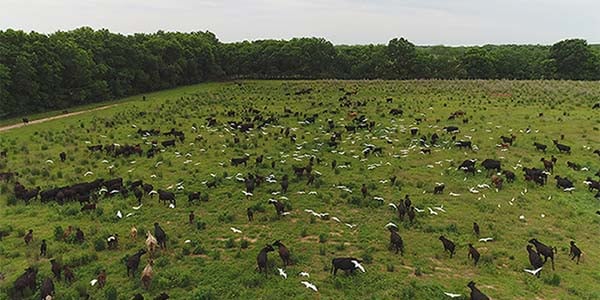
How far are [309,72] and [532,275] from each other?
337 feet

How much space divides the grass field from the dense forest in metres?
28.3

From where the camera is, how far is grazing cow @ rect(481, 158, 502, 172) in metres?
25.8

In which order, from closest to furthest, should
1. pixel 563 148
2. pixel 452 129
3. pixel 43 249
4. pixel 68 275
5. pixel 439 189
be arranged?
pixel 68 275 → pixel 43 249 → pixel 439 189 → pixel 563 148 → pixel 452 129

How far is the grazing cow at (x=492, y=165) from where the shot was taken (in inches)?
1014

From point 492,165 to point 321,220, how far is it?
40.6ft

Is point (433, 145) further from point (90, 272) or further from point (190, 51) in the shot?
point (190, 51)

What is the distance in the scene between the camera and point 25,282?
45.5 ft

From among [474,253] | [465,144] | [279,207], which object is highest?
[465,144]

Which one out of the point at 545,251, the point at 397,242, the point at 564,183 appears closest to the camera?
the point at 545,251

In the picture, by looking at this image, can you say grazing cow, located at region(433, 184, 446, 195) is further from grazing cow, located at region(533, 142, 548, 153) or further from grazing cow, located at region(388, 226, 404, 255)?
grazing cow, located at region(533, 142, 548, 153)

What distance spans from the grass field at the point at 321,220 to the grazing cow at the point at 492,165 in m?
1.29

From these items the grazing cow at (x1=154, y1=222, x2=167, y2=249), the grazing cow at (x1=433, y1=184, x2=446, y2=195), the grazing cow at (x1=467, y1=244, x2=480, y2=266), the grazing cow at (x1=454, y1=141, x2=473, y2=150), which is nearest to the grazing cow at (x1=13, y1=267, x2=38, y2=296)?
the grazing cow at (x1=154, y1=222, x2=167, y2=249)

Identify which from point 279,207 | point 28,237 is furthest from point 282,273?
point 28,237

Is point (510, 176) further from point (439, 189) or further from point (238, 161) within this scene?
point (238, 161)
